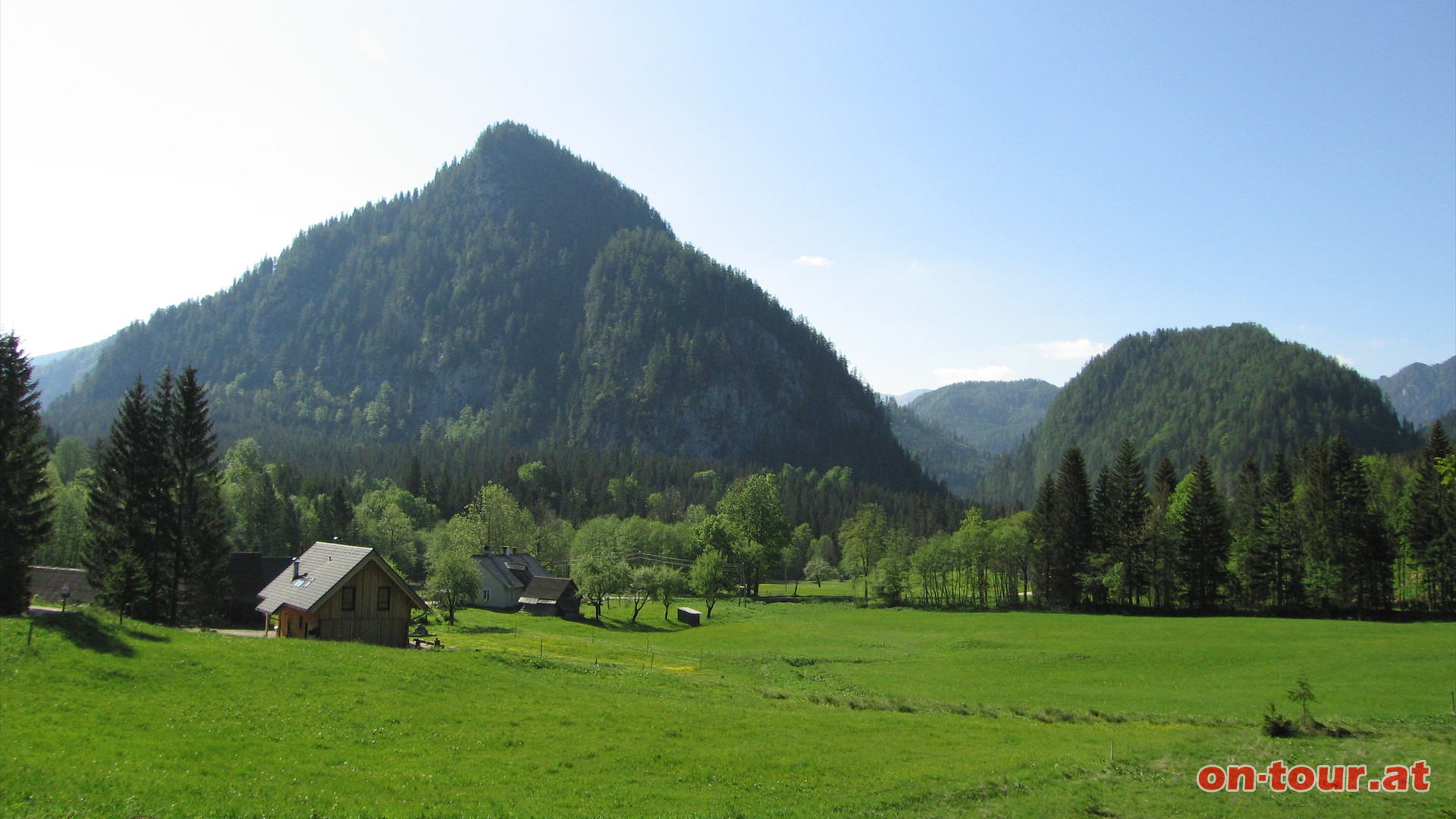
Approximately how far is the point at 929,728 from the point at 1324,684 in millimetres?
25975

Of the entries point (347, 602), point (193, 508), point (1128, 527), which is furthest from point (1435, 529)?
point (193, 508)

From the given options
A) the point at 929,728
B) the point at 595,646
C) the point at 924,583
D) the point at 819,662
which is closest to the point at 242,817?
the point at 929,728

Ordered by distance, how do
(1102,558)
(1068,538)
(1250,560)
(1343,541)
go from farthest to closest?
(1068,538) → (1102,558) → (1250,560) → (1343,541)

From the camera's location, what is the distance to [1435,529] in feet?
238

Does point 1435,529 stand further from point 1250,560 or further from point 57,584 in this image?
point 57,584

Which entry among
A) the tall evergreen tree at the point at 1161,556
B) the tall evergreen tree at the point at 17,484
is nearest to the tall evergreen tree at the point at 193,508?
the tall evergreen tree at the point at 17,484

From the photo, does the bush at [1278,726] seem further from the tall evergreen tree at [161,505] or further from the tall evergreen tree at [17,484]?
the tall evergreen tree at [161,505]

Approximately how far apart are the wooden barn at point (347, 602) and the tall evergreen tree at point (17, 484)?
38.3 ft

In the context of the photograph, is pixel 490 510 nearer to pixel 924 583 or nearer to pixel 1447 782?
pixel 924 583

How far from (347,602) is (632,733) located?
2412 centimetres

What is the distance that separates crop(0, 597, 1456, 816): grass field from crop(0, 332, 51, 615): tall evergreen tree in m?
5.97

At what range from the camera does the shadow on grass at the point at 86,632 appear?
2577 centimetres

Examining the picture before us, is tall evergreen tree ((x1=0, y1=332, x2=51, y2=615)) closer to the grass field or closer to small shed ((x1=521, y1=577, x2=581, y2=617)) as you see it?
the grass field

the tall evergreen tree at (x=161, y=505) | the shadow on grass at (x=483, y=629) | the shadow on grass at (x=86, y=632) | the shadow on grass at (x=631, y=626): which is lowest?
the shadow on grass at (x=631, y=626)
